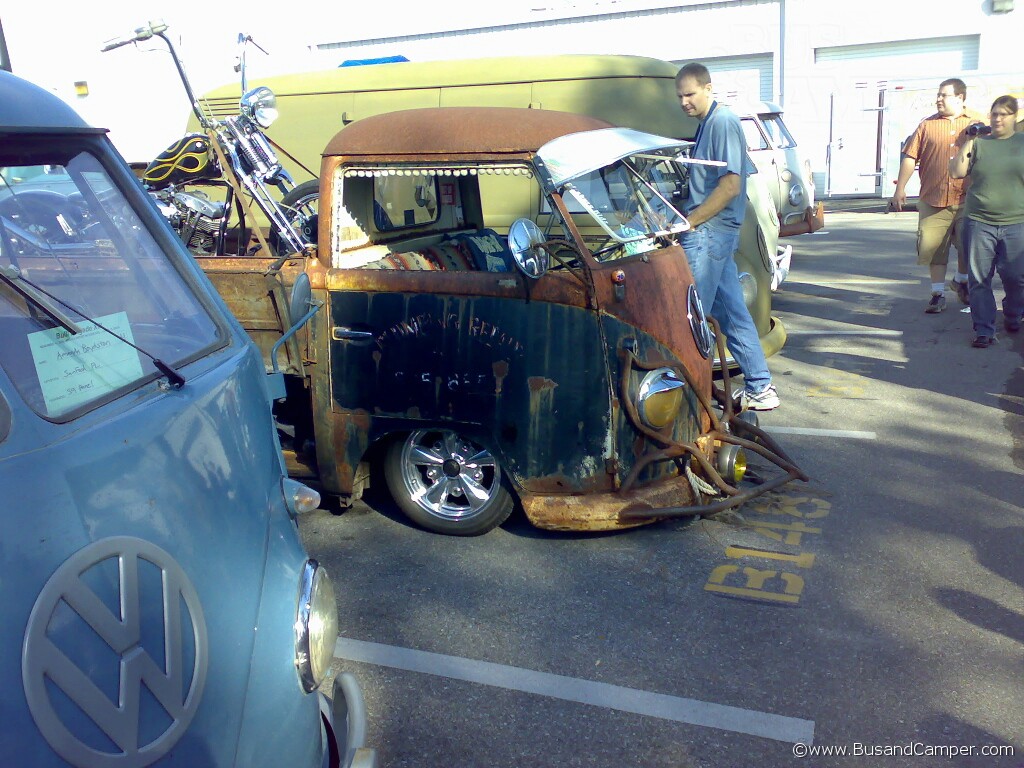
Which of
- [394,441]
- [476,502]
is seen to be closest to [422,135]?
[394,441]

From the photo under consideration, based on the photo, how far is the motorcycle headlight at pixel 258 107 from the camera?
5.93 metres

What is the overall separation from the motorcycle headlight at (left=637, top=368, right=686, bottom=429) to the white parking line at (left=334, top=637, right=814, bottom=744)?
122 centimetres

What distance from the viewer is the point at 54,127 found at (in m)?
2.01

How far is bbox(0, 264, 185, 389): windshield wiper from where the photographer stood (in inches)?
69.7

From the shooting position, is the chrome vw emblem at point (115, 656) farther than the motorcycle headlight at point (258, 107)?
No

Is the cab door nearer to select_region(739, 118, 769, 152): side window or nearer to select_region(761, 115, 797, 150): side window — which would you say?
select_region(739, 118, 769, 152): side window

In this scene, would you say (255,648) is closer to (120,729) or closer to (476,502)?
(120,729)

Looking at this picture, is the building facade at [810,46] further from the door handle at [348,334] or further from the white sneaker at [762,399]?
the door handle at [348,334]

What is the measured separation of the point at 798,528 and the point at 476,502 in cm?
152

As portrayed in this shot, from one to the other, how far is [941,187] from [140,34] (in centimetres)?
661

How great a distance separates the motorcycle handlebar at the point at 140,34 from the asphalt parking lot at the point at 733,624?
10.3 ft

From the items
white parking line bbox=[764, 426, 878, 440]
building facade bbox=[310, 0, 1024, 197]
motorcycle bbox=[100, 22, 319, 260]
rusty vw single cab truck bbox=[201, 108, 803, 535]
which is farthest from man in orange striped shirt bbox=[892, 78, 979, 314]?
building facade bbox=[310, 0, 1024, 197]

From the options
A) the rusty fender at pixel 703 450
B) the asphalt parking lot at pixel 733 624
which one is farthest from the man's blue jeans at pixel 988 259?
the rusty fender at pixel 703 450

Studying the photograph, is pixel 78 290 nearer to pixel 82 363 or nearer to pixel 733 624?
pixel 82 363
